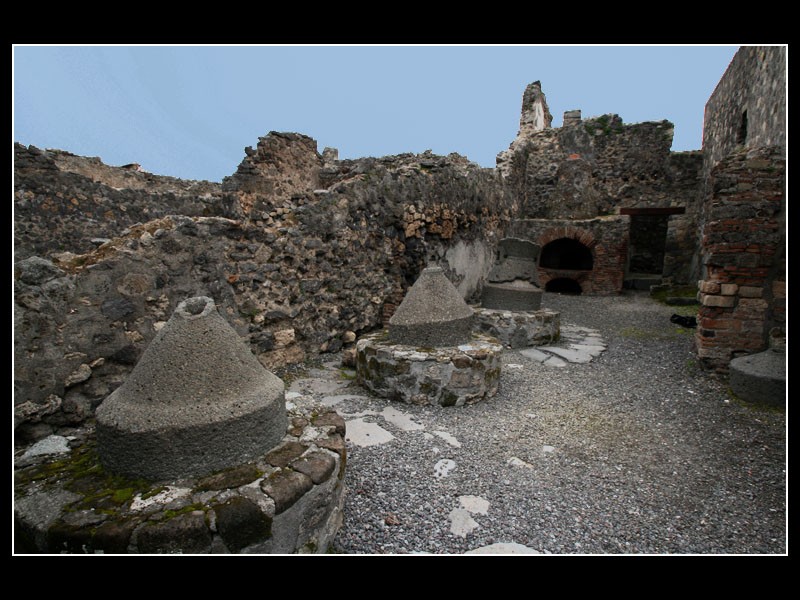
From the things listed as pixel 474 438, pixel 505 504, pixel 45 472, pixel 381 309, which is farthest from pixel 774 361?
pixel 45 472

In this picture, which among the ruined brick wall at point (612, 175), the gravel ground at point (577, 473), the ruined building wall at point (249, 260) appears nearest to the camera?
the gravel ground at point (577, 473)

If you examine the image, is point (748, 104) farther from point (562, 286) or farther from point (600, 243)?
point (562, 286)

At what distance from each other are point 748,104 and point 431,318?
36.1ft

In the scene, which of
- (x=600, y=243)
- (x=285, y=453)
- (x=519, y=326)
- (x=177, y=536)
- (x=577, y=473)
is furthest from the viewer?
(x=600, y=243)

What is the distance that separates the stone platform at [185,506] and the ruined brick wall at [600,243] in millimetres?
12955

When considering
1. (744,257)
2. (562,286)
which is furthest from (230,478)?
(562,286)

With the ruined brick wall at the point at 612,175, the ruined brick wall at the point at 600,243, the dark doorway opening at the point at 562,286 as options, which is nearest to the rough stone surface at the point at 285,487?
the ruined brick wall at the point at 600,243

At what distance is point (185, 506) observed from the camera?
213cm

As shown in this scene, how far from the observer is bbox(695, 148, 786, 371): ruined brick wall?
514 centimetres

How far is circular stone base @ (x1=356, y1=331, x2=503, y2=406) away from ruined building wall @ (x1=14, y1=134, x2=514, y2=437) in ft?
5.11

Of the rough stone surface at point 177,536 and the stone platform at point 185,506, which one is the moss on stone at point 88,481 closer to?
the stone platform at point 185,506

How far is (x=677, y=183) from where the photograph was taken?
1563 cm

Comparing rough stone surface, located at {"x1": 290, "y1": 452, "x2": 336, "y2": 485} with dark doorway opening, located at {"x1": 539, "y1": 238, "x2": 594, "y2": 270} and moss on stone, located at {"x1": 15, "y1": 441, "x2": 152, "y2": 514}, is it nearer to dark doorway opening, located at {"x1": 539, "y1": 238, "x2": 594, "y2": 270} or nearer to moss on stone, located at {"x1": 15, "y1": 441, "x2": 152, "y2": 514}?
moss on stone, located at {"x1": 15, "y1": 441, "x2": 152, "y2": 514}

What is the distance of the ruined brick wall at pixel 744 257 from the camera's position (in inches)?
202
